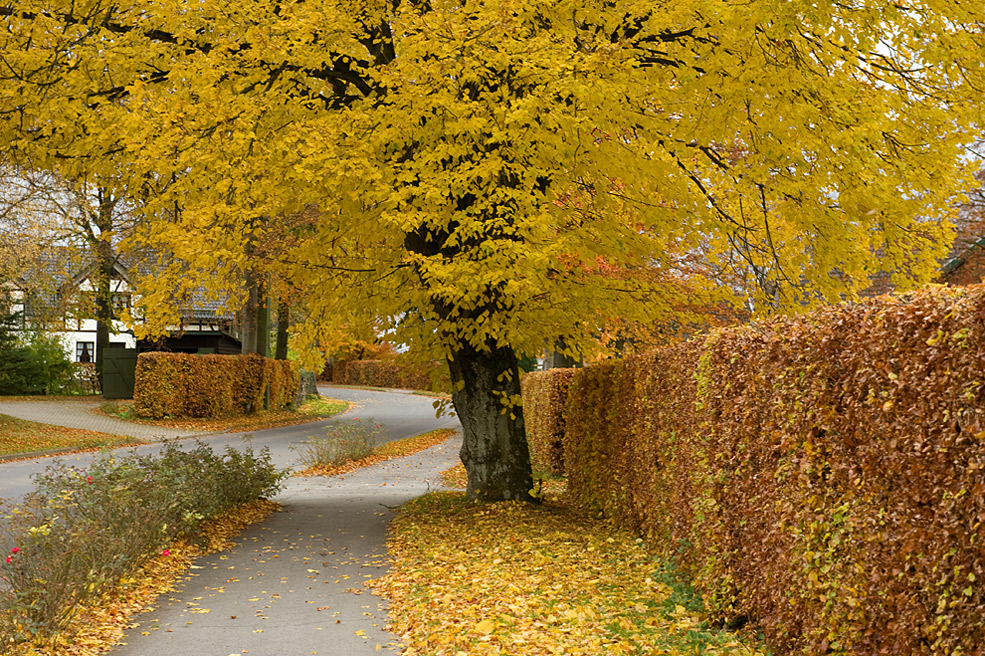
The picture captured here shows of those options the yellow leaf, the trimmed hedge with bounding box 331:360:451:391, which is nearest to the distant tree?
the yellow leaf

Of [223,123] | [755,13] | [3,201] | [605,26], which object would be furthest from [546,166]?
[3,201]

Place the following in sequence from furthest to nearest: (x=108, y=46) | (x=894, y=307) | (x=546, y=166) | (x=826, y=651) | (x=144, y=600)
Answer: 1. (x=108, y=46)
2. (x=546, y=166)
3. (x=144, y=600)
4. (x=826, y=651)
5. (x=894, y=307)

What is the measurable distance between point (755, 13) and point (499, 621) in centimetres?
521

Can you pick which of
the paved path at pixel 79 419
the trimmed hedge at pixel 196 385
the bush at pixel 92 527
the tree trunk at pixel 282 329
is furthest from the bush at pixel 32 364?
the bush at pixel 92 527

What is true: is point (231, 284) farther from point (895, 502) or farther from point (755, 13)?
point (895, 502)

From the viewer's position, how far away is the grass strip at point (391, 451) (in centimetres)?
1855

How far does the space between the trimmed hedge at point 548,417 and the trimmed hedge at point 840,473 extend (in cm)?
808

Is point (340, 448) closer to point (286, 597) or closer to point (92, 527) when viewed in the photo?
point (286, 597)

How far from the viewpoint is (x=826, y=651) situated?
4.74 m

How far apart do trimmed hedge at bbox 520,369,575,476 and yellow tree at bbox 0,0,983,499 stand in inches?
180

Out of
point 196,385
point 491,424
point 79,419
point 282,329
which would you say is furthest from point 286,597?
point 282,329

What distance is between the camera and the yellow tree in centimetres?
886

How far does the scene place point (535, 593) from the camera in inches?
288

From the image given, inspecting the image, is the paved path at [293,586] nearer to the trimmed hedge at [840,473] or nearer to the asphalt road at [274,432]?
the asphalt road at [274,432]
